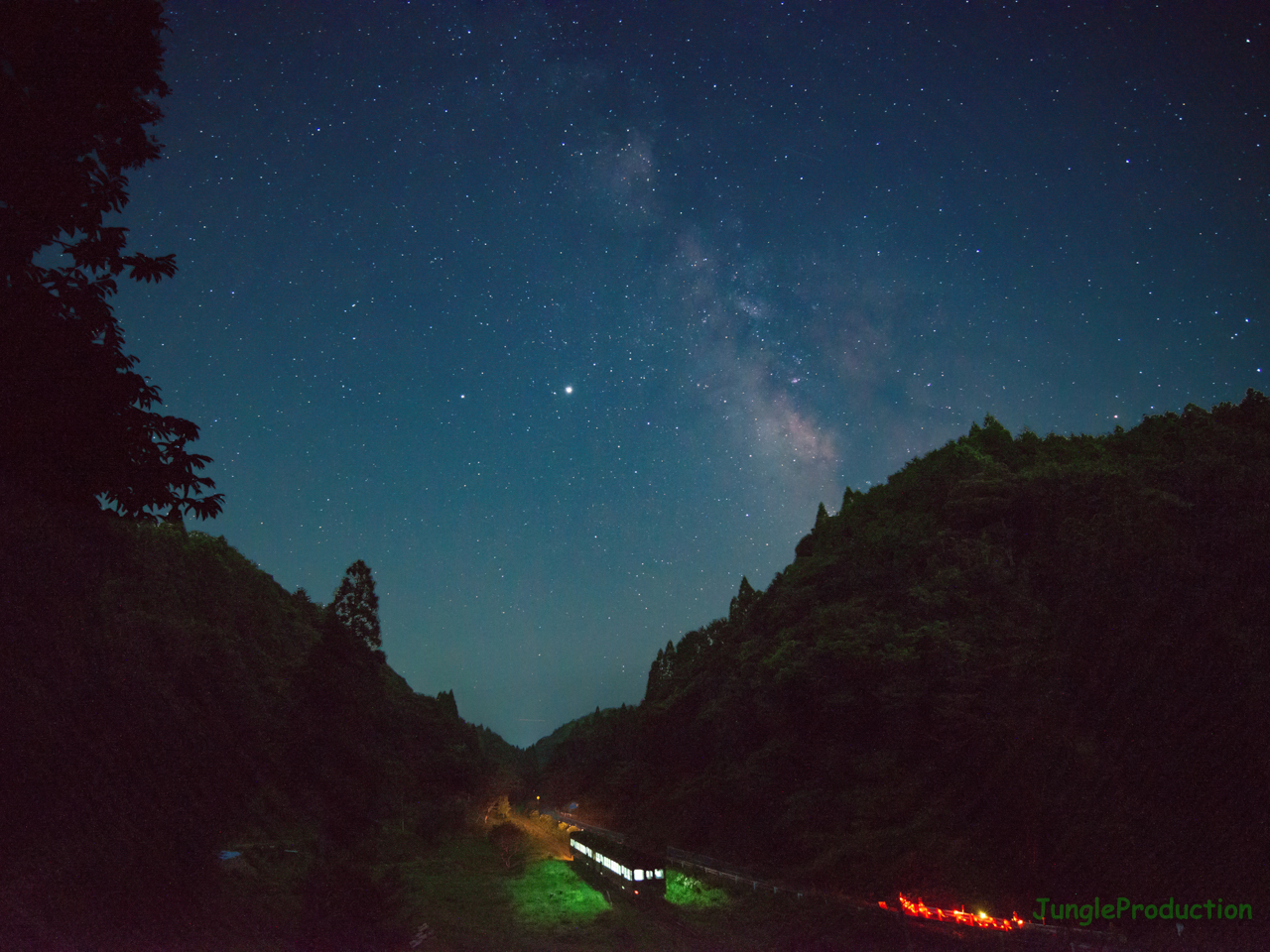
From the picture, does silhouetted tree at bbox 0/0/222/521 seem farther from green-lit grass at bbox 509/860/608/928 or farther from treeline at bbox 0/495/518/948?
green-lit grass at bbox 509/860/608/928

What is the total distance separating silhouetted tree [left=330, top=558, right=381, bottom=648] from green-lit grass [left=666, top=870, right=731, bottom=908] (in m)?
15.8

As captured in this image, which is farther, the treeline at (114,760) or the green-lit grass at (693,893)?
the green-lit grass at (693,893)

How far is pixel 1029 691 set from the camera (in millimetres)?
20438

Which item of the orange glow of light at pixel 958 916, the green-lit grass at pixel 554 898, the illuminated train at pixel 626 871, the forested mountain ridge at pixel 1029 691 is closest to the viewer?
the orange glow of light at pixel 958 916

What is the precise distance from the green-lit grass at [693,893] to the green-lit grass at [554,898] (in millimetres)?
2679

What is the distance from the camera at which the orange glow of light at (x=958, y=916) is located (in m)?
12.9

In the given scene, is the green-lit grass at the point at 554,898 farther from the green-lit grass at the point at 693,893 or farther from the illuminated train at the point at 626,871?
the green-lit grass at the point at 693,893

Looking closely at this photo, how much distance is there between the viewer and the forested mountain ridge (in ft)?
51.9

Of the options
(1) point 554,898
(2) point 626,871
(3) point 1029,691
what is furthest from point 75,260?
(1) point 554,898

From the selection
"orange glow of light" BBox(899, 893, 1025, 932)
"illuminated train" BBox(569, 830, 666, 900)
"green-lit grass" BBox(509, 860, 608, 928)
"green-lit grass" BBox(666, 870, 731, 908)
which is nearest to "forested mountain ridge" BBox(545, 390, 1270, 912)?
"orange glow of light" BBox(899, 893, 1025, 932)

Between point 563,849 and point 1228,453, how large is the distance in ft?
121

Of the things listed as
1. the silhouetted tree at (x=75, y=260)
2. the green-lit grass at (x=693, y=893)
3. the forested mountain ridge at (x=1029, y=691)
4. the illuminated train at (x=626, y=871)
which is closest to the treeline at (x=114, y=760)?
the silhouetted tree at (x=75, y=260)

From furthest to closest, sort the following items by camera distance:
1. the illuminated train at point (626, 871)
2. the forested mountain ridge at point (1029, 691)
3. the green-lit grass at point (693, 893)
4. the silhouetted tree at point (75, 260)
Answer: the illuminated train at point (626, 871) < the green-lit grass at point (693, 893) < the forested mountain ridge at point (1029, 691) < the silhouetted tree at point (75, 260)

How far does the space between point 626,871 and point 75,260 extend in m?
25.2
